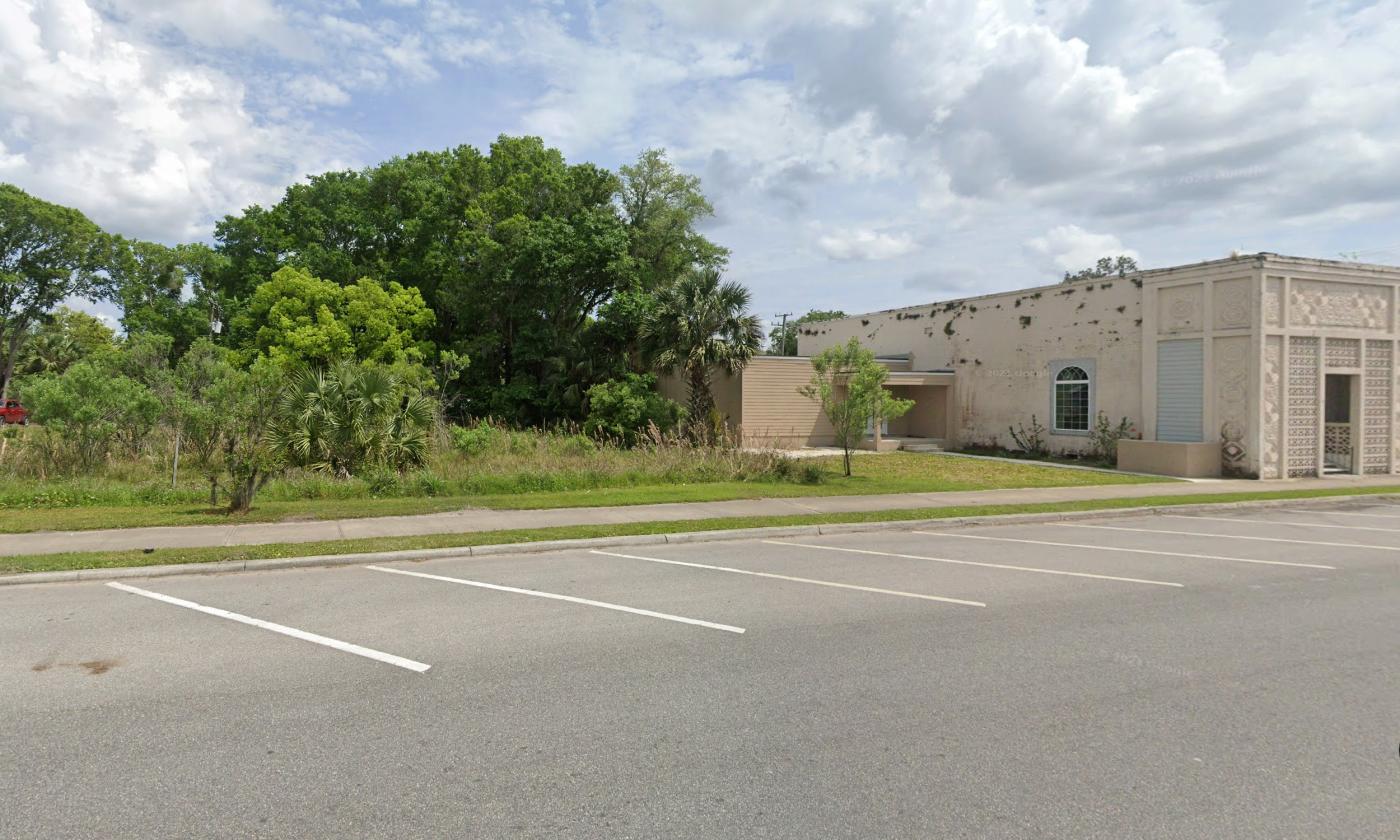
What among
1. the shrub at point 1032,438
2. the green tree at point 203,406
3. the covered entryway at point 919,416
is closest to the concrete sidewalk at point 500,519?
the green tree at point 203,406

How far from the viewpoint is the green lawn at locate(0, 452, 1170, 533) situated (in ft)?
39.4

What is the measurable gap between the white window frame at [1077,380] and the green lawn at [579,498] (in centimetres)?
386

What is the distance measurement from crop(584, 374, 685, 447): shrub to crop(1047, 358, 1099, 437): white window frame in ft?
40.5

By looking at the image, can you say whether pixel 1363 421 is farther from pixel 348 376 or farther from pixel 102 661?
pixel 102 661

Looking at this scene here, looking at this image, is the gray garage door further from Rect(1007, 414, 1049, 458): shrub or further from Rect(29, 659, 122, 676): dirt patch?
Rect(29, 659, 122, 676): dirt patch

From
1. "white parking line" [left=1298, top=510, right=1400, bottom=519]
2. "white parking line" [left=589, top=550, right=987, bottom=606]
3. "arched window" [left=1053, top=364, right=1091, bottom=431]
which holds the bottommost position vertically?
"white parking line" [left=589, top=550, right=987, bottom=606]

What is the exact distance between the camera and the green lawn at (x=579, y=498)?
1201 cm

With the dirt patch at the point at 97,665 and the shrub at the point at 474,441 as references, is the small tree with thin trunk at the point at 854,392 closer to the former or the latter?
the shrub at the point at 474,441

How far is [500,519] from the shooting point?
12781mm

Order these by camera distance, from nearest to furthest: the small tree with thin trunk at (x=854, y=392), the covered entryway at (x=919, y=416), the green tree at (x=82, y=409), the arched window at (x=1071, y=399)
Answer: the green tree at (x=82, y=409) → the small tree with thin trunk at (x=854, y=392) → the arched window at (x=1071, y=399) → the covered entryway at (x=919, y=416)

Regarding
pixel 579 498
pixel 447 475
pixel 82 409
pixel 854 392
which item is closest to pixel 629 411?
pixel 854 392

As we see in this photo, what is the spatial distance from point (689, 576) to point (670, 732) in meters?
4.55

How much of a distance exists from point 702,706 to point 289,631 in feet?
12.5

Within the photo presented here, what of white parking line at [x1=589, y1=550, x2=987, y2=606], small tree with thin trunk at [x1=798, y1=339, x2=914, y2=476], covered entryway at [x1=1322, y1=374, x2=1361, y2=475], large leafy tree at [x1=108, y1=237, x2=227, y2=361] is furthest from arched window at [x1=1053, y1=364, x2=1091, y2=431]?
large leafy tree at [x1=108, y1=237, x2=227, y2=361]
